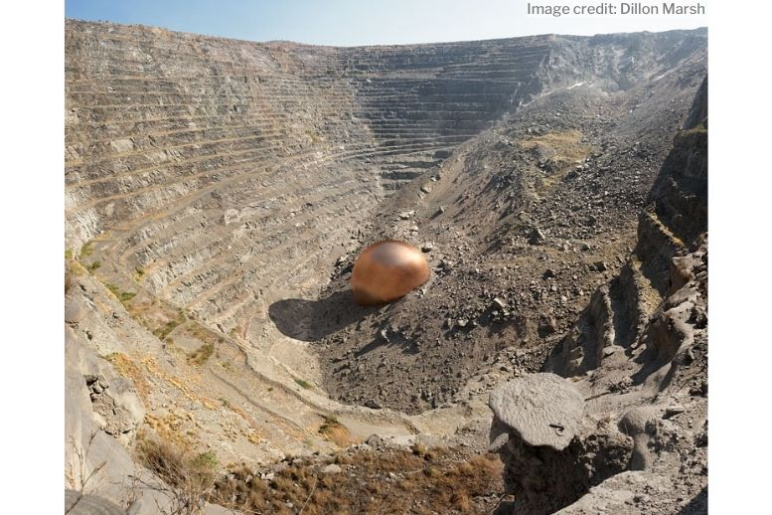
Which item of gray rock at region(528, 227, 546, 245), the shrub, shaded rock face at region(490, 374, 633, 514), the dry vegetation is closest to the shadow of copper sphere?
the shrub

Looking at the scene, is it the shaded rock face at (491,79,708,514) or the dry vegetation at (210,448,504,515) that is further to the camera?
the dry vegetation at (210,448,504,515)

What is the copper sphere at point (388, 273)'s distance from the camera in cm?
2116

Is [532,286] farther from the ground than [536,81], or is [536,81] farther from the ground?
[536,81]

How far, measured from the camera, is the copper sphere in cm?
2116

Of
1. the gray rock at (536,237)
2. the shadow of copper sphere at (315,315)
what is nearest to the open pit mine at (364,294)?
the shadow of copper sphere at (315,315)

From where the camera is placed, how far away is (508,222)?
23.3 m

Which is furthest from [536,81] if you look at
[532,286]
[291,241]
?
[532,286]

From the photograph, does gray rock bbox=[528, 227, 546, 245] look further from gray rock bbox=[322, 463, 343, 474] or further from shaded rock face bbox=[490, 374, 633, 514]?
shaded rock face bbox=[490, 374, 633, 514]

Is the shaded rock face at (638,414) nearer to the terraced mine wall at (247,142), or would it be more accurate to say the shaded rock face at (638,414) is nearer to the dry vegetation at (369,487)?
the dry vegetation at (369,487)

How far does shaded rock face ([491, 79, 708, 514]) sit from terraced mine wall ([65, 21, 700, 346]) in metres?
14.3

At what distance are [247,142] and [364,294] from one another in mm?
15899

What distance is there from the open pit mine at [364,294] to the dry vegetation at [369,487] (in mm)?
58

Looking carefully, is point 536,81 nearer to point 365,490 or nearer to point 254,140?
point 254,140

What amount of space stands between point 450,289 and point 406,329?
248 cm
